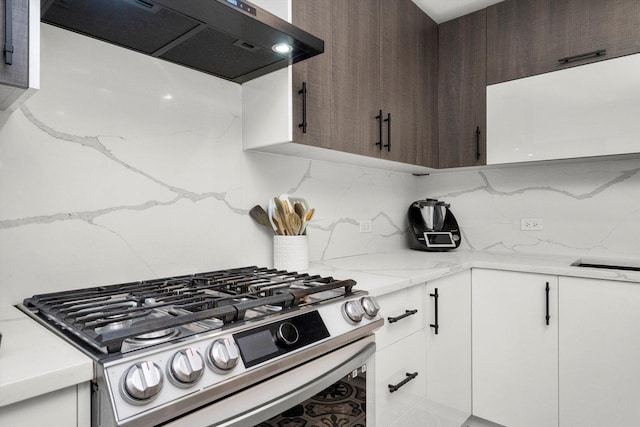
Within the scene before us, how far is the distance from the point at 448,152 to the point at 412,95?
44 centimetres

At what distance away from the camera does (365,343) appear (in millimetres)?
1134

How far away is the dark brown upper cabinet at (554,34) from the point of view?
181 centimetres

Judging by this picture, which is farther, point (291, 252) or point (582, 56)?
point (582, 56)

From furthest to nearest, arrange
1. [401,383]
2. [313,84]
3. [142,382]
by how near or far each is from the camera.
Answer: [313,84]
[401,383]
[142,382]

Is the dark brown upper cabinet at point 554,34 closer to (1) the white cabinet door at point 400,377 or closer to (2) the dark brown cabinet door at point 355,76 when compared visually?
(2) the dark brown cabinet door at point 355,76

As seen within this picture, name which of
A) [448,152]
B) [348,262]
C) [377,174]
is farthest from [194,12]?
[448,152]

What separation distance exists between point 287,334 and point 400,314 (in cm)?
69

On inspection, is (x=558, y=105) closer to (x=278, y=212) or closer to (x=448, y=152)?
(x=448, y=152)

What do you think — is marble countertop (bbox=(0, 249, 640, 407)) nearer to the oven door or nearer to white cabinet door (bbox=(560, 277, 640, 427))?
white cabinet door (bbox=(560, 277, 640, 427))

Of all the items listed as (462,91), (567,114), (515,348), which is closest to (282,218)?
(515,348)

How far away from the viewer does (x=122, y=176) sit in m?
1.27

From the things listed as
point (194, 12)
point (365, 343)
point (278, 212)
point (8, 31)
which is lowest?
point (365, 343)

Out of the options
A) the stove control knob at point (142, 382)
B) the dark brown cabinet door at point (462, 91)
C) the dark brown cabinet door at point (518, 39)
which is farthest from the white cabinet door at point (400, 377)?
the dark brown cabinet door at point (518, 39)

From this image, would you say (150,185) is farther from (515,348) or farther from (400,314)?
(515,348)
